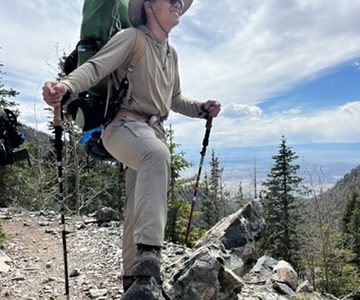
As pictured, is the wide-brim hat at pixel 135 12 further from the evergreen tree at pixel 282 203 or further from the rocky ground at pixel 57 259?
the evergreen tree at pixel 282 203

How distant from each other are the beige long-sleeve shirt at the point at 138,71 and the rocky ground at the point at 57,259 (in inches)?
116

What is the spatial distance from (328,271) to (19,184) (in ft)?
83.9

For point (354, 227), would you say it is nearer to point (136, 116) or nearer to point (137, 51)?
point (136, 116)

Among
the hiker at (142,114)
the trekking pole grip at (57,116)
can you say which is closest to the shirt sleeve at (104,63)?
the hiker at (142,114)

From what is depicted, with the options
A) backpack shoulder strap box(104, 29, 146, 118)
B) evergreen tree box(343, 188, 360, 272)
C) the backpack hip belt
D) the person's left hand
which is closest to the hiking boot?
the backpack hip belt

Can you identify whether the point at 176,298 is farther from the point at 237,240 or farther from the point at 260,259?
the point at 260,259

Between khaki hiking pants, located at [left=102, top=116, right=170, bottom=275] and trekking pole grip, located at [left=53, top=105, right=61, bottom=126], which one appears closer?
khaki hiking pants, located at [left=102, top=116, right=170, bottom=275]

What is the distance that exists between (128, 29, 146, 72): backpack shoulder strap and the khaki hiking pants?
16.9 inches

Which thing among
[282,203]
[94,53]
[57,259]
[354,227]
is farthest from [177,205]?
[354,227]

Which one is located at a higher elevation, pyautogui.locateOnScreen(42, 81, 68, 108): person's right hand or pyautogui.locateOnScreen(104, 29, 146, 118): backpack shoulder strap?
pyautogui.locateOnScreen(104, 29, 146, 118): backpack shoulder strap

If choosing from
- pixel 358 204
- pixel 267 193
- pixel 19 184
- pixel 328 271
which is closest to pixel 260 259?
pixel 19 184

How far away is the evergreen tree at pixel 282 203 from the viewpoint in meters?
38.3

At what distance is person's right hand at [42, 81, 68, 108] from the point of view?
2.70 m

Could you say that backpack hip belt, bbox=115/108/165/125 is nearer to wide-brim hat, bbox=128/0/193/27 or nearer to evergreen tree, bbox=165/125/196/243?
wide-brim hat, bbox=128/0/193/27
